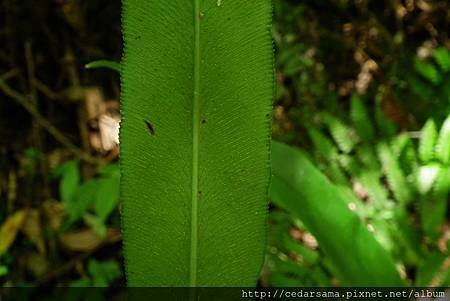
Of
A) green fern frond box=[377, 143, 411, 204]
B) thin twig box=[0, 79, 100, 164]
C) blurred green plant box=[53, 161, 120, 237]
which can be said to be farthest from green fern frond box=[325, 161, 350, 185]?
thin twig box=[0, 79, 100, 164]

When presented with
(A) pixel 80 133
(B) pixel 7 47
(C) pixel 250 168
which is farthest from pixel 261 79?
(B) pixel 7 47

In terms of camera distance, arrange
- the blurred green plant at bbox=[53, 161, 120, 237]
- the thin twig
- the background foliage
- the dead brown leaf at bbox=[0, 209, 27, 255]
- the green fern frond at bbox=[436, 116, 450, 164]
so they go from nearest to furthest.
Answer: the green fern frond at bbox=[436, 116, 450, 164]
the background foliage
the blurred green plant at bbox=[53, 161, 120, 237]
the dead brown leaf at bbox=[0, 209, 27, 255]
the thin twig

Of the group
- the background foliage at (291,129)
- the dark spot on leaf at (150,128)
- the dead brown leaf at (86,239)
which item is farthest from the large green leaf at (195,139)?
the dead brown leaf at (86,239)

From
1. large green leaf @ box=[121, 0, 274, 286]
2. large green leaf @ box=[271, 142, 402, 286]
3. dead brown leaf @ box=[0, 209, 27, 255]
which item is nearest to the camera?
large green leaf @ box=[121, 0, 274, 286]

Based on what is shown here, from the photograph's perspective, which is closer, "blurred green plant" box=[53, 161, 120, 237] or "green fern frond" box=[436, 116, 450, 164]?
"green fern frond" box=[436, 116, 450, 164]

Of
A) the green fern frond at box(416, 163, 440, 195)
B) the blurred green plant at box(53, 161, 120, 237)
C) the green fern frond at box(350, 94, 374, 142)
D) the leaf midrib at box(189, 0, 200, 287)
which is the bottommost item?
the blurred green plant at box(53, 161, 120, 237)

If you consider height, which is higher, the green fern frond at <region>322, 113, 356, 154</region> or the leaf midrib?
the leaf midrib

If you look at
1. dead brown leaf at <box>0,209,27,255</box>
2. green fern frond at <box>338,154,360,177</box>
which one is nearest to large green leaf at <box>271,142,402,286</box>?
green fern frond at <box>338,154,360,177</box>

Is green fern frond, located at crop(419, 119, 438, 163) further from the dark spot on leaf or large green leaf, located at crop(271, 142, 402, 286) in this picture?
the dark spot on leaf
